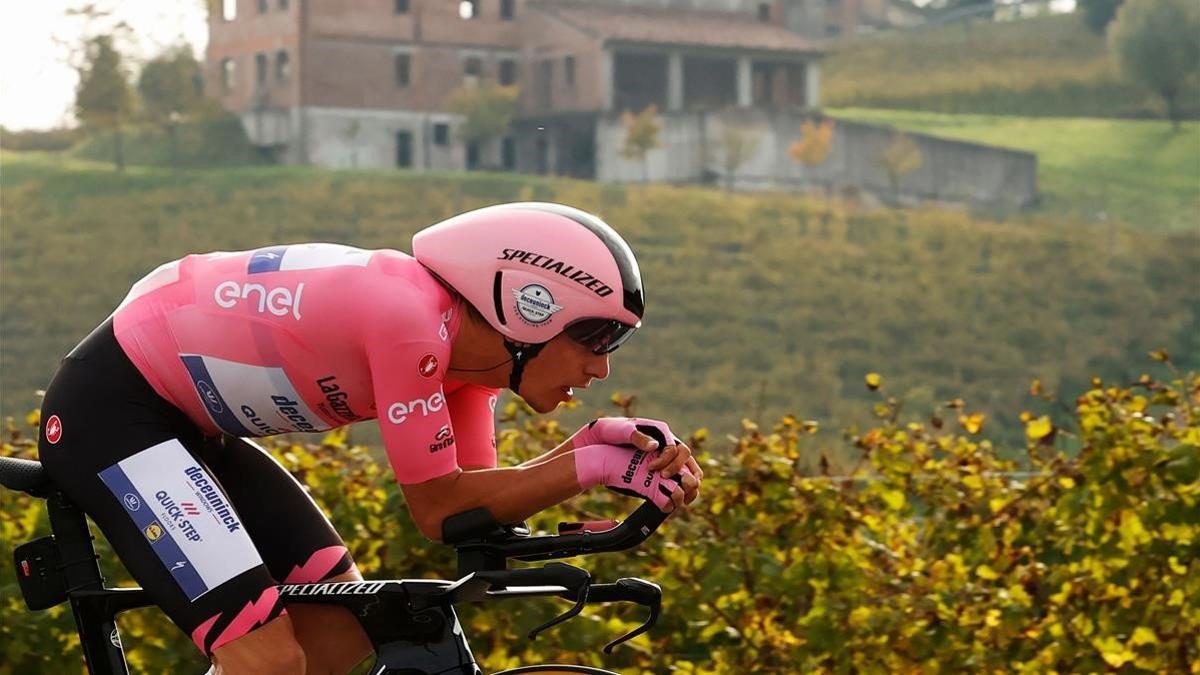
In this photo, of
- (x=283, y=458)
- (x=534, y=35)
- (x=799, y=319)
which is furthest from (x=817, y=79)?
(x=283, y=458)

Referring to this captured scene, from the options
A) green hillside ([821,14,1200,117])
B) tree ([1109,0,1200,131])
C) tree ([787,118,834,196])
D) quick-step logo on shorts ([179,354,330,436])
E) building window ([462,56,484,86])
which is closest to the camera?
quick-step logo on shorts ([179,354,330,436])

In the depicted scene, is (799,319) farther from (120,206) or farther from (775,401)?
(120,206)

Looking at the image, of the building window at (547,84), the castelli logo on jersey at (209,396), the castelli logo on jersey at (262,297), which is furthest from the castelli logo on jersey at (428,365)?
the building window at (547,84)

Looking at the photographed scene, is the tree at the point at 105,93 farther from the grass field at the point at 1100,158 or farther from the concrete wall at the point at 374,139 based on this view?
the grass field at the point at 1100,158

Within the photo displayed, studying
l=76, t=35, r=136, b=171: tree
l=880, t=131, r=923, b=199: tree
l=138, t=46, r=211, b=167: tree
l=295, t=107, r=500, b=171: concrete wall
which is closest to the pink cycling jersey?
l=295, t=107, r=500, b=171: concrete wall

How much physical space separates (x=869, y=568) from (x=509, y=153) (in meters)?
68.1

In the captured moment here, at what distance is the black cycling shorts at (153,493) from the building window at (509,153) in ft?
226

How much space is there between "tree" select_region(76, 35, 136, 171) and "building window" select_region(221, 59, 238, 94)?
170 inches

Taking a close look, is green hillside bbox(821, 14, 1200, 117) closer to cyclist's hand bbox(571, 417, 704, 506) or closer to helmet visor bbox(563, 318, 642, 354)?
helmet visor bbox(563, 318, 642, 354)

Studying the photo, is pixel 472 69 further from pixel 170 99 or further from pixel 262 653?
pixel 262 653

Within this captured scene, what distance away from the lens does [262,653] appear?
374 centimetres

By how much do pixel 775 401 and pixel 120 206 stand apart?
27251 millimetres

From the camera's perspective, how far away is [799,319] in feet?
168

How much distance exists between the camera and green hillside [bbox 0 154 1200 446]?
150 feet
